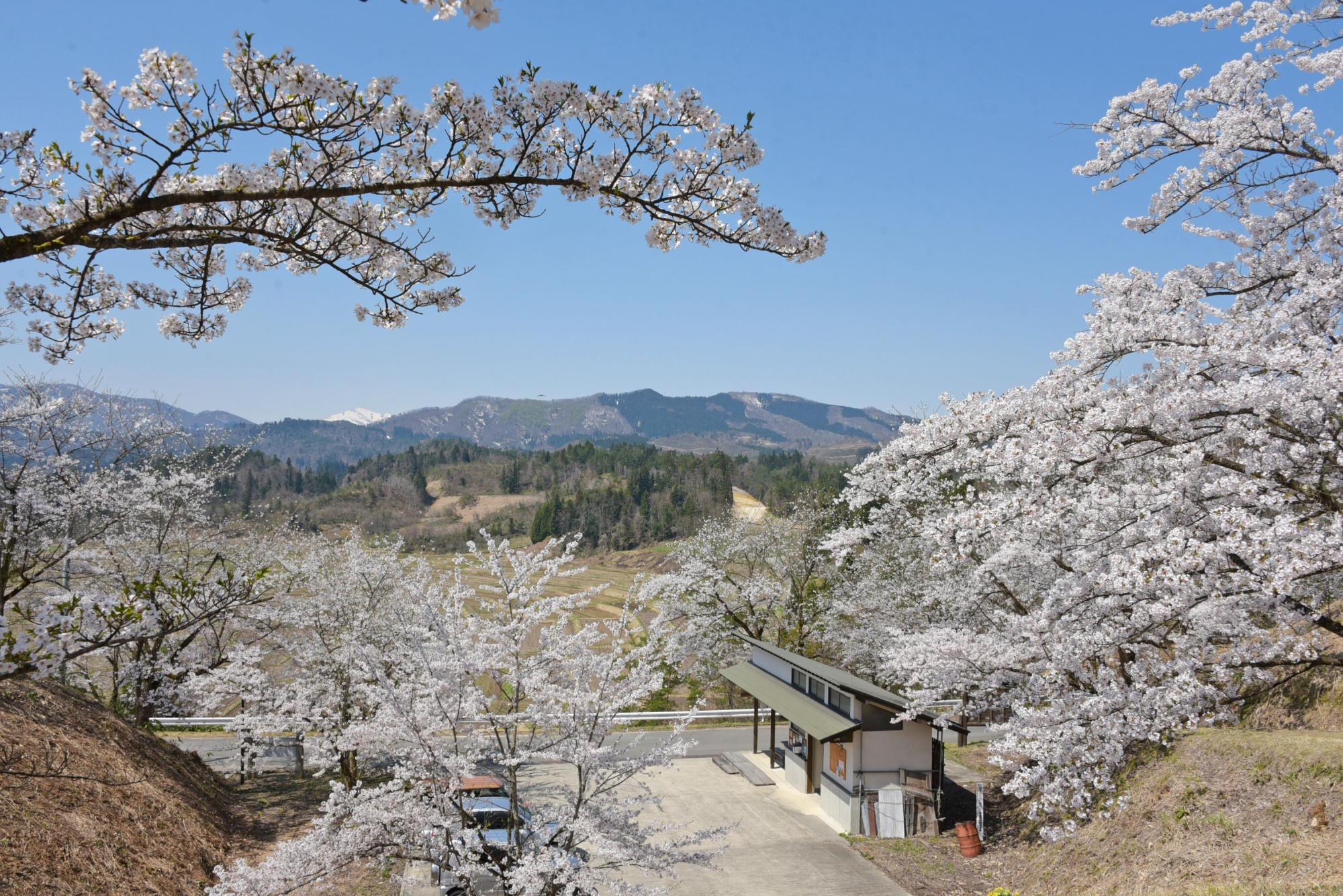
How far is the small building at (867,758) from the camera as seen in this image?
1455cm

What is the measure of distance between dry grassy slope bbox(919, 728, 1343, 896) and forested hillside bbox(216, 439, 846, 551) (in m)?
68.8

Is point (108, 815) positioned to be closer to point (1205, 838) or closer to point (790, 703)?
point (790, 703)

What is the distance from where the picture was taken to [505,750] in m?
8.02

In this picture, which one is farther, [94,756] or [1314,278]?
[94,756]

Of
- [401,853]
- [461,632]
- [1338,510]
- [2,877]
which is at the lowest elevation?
[2,877]

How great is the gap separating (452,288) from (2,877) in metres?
8.81

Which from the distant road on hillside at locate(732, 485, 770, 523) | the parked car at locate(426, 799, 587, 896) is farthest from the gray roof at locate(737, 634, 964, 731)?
the distant road on hillside at locate(732, 485, 770, 523)

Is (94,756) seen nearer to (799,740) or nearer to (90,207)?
(90,207)

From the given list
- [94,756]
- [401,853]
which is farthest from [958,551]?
[94,756]

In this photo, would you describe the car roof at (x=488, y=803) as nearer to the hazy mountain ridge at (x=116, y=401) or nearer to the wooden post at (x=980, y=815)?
the wooden post at (x=980, y=815)

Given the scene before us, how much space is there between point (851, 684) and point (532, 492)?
154m

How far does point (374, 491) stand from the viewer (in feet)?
479

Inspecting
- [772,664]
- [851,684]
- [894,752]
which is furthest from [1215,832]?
[772,664]

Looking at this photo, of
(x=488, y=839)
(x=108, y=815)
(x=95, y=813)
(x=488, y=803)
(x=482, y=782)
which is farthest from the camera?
(x=482, y=782)
